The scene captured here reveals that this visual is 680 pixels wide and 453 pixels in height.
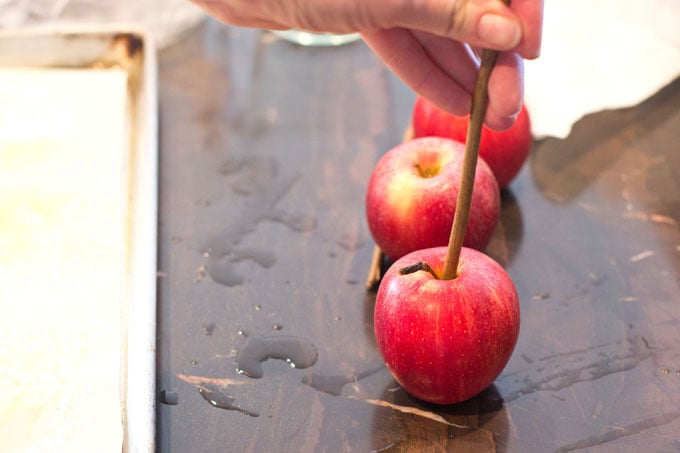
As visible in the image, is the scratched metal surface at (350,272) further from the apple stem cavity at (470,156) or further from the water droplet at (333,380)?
the apple stem cavity at (470,156)

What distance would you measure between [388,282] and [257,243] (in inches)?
12.2

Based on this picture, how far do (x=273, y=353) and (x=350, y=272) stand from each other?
17 cm

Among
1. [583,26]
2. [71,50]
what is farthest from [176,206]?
[583,26]

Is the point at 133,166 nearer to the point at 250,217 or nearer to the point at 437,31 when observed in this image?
the point at 250,217

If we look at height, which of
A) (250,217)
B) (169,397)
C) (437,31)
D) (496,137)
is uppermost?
(437,31)

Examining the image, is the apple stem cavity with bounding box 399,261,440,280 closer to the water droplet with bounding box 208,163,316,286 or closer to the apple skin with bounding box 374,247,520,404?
the apple skin with bounding box 374,247,520,404

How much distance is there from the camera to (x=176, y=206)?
46.1 inches

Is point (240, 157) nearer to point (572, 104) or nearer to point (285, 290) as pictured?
→ point (285, 290)

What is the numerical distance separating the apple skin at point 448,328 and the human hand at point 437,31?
6.5 inches

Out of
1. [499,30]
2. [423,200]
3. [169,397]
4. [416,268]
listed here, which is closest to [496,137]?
[423,200]

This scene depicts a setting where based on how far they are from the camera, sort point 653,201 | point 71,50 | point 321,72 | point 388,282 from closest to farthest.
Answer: point 388,282
point 653,201
point 71,50
point 321,72

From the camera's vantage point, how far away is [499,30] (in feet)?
2.16

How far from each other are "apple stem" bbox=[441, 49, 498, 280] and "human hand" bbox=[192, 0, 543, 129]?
0.01m

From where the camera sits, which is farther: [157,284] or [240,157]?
[240,157]
